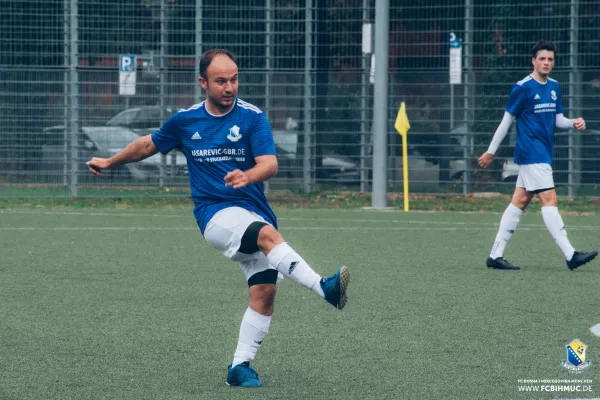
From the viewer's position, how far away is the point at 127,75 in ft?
70.7

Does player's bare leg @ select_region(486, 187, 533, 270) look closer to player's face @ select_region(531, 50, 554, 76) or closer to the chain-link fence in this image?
player's face @ select_region(531, 50, 554, 76)

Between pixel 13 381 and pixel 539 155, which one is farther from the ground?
pixel 539 155

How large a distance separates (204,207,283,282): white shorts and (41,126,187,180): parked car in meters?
15.2

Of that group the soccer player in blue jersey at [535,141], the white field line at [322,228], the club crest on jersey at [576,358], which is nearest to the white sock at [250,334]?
the club crest on jersey at [576,358]

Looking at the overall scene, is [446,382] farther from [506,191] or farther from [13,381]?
[506,191]

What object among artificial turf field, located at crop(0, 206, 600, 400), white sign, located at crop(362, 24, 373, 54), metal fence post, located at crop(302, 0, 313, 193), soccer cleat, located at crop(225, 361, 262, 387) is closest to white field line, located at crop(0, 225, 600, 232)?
artificial turf field, located at crop(0, 206, 600, 400)

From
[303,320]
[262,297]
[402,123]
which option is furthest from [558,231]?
[402,123]

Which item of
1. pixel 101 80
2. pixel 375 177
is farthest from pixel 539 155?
pixel 101 80

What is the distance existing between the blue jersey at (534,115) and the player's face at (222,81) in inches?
222

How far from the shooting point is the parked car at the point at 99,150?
2131 centimetres

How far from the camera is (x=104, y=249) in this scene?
13.0 meters

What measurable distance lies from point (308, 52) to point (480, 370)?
629 inches

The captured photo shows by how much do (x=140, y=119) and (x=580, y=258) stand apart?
12047 millimetres

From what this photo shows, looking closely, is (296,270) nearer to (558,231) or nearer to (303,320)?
(303,320)
